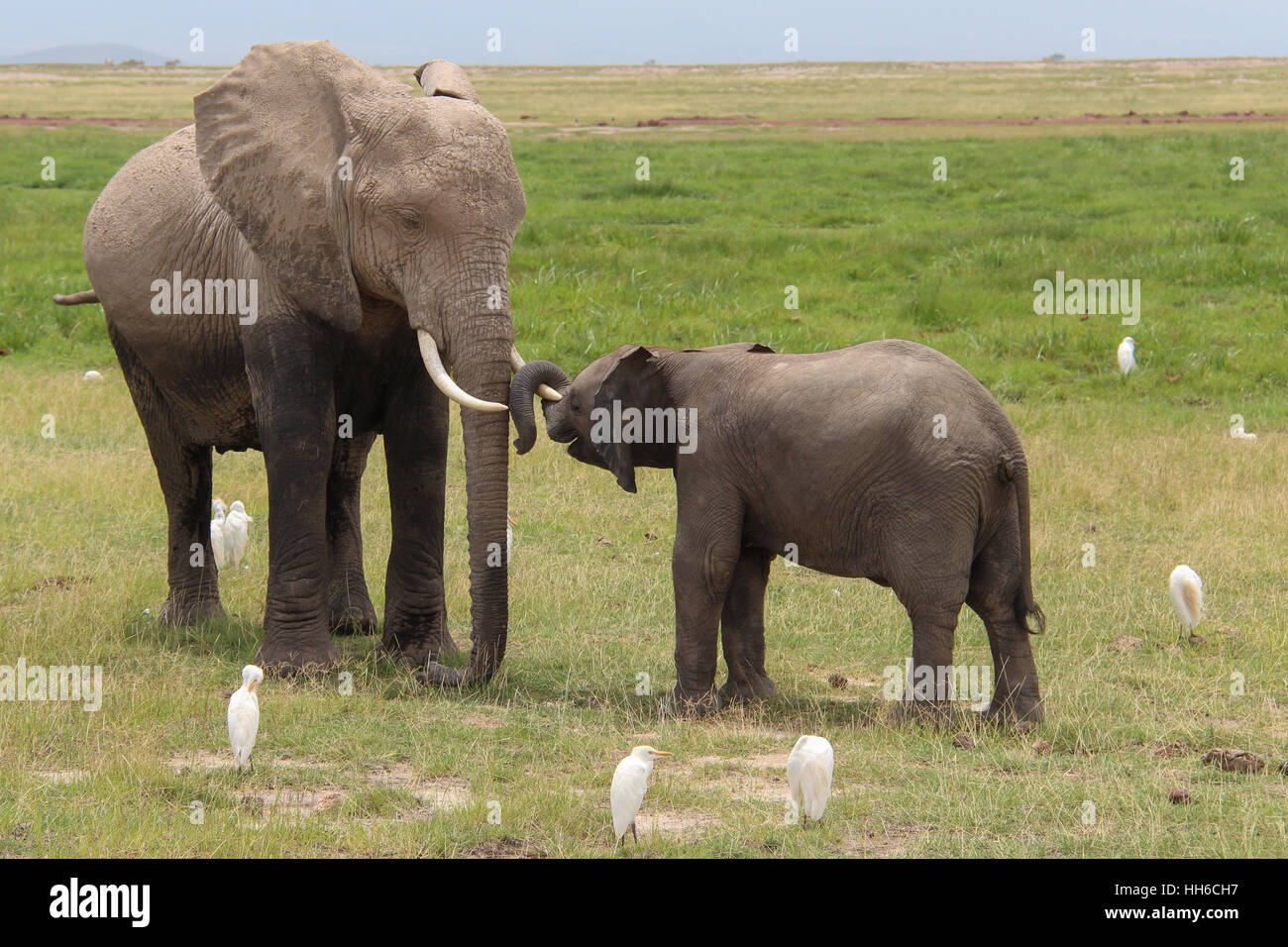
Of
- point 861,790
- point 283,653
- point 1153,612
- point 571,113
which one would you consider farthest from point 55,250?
point 571,113

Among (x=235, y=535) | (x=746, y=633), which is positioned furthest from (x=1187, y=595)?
(x=235, y=535)

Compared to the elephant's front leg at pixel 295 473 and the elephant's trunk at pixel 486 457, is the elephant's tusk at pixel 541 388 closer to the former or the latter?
the elephant's trunk at pixel 486 457

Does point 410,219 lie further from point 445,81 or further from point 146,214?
point 146,214

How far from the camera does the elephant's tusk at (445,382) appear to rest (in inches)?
321

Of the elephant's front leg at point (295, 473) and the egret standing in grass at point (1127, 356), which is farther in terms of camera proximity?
the egret standing in grass at point (1127, 356)

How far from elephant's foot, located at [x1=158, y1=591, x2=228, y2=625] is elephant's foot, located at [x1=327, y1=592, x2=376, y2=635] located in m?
0.75

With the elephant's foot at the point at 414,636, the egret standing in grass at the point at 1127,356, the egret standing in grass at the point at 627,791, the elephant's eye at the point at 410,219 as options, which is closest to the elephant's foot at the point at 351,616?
the elephant's foot at the point at 414,636

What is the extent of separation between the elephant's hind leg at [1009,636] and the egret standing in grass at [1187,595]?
210 cm

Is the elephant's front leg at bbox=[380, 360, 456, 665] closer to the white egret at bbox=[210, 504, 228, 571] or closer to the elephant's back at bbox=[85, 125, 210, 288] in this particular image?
the elephant's back at bbox=[85, 125, 210, 288]

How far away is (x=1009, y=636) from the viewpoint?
322 inches

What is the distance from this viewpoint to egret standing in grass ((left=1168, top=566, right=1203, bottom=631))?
980 cm

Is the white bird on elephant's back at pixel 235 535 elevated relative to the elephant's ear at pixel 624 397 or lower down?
lower down

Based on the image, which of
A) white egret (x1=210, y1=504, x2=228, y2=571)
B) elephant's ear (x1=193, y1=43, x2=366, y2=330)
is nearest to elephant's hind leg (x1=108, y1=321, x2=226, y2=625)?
white egret (x1=210, y1=504, x2=228, y2=571)

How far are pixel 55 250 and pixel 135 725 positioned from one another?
1979 centimetres
